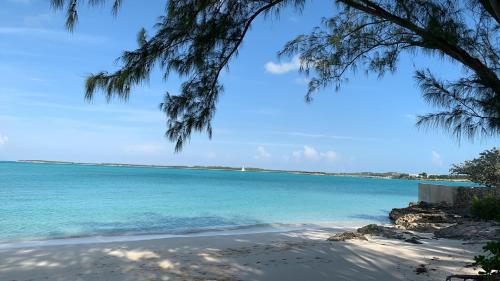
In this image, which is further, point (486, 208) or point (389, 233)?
point (486, 208)

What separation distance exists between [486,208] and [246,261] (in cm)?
951

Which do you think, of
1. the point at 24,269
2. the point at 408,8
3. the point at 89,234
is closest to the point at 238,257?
the point at 24,269

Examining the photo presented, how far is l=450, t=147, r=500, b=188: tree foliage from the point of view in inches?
643

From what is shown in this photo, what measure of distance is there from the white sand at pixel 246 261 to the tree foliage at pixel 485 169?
8.92m

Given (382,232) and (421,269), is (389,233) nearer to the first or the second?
(382,232)

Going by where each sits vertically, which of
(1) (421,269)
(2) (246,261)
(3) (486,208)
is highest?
(3) (486,208)

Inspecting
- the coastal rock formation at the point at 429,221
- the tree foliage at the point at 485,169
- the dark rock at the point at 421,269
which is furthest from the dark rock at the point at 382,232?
the tree foliage at the point at 485,169

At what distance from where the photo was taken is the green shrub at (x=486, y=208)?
12.7 m

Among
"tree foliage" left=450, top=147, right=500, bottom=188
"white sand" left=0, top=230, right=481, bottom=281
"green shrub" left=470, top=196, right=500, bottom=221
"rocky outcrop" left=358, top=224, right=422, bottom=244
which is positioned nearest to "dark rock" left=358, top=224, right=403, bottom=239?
"rocky outcrop" left=358, top=224, right=422, bottom=244

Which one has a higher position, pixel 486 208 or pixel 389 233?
pixel 486 208

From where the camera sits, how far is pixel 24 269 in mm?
6578

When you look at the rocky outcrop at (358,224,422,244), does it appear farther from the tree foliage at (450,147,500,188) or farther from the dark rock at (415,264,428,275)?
the tree foliage at (450,147,500,188)

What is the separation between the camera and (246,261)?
686cm

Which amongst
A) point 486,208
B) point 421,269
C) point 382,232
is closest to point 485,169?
point 486,208
